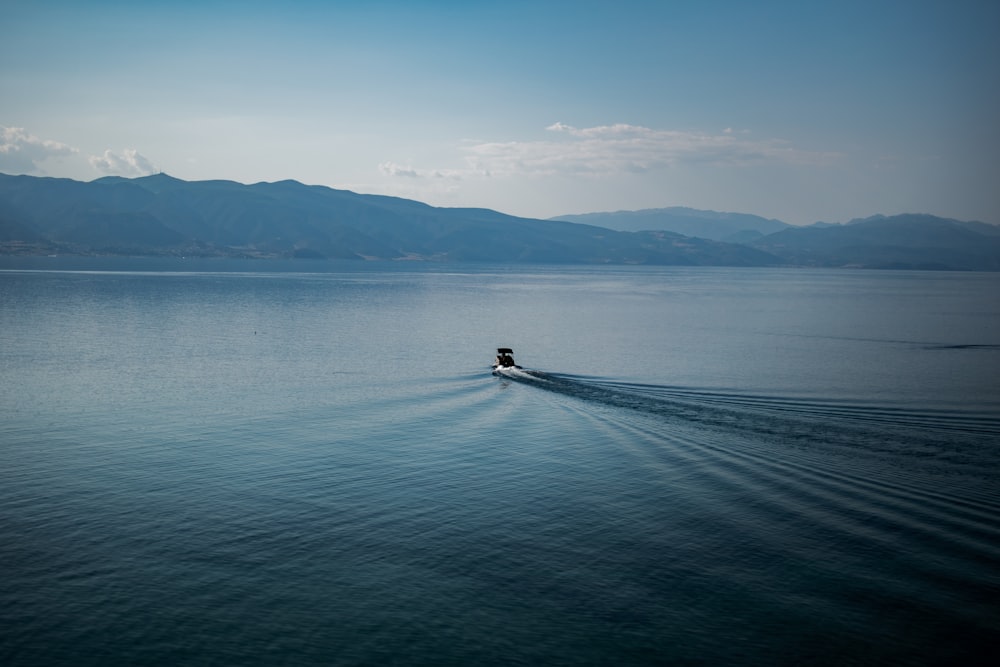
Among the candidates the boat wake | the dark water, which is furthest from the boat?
the boat wake

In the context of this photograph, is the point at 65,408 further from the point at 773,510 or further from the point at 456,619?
the point at 773,510

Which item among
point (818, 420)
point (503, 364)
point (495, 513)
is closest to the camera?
point (495, 513)

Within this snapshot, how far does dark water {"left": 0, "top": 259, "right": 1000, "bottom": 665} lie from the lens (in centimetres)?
2008

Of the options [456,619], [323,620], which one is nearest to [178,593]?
[323,620]

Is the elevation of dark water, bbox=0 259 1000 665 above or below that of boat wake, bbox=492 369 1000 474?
below

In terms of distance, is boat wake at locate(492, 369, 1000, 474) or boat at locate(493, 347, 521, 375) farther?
boat at locate(493, 347, 521, 375)

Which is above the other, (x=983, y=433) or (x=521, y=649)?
(x=983, y=433)

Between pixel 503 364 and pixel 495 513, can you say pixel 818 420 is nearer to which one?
pixel 495 513

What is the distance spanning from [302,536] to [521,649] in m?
11.2

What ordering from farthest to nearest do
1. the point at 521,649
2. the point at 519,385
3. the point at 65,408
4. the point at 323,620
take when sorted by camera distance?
1. the point at 519,385
2. the point at 65,408
3. the point at 323,620
4. the point at 521,649

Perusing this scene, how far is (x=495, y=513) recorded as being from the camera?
1176 inches

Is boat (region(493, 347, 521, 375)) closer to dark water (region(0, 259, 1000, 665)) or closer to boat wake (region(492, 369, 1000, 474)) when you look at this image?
dark water (region(0, 259, 1000, 665))

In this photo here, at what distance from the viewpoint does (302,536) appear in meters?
26.7

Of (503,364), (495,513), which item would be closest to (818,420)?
(495,513)
